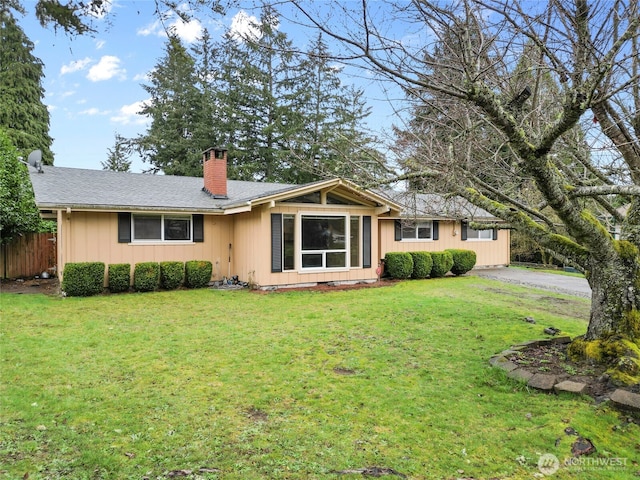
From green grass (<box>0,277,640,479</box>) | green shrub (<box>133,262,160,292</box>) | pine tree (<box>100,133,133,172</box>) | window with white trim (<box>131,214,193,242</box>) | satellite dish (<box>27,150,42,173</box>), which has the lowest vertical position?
green grass (<box>0,277,640,479</box>)

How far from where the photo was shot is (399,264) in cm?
1331

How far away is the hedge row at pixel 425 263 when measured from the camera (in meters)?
13.4

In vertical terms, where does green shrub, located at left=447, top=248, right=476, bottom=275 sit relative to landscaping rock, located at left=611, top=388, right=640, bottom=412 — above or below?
above

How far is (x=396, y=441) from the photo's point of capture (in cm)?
321

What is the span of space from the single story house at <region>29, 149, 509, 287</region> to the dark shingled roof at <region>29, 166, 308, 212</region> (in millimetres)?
28

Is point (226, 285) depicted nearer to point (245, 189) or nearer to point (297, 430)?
point (245, 189)

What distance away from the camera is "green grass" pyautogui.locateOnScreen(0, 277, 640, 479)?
291cm

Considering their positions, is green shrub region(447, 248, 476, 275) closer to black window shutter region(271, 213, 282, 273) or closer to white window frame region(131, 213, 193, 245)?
black window shutter region(271, 213, 282, 273)

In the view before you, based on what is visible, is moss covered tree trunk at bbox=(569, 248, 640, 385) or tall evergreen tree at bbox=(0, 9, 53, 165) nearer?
moss covered tree trunk at bbox=(569, 248, 640, 385)

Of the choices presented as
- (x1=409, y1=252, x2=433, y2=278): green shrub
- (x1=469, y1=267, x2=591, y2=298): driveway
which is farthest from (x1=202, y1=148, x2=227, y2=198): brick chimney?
(x1=469, y1=267, x2=591, y2=298): driveway

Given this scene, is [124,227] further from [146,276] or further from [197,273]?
[197,273]

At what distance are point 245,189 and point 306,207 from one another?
4256mm

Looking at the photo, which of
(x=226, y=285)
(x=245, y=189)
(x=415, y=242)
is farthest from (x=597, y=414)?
(x=245, y=189)

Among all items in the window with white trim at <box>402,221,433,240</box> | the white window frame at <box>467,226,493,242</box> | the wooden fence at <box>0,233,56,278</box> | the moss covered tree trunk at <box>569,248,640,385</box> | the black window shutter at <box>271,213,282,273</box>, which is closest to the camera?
the moss covered tree trunk at <box>569,248,640,385</box>
